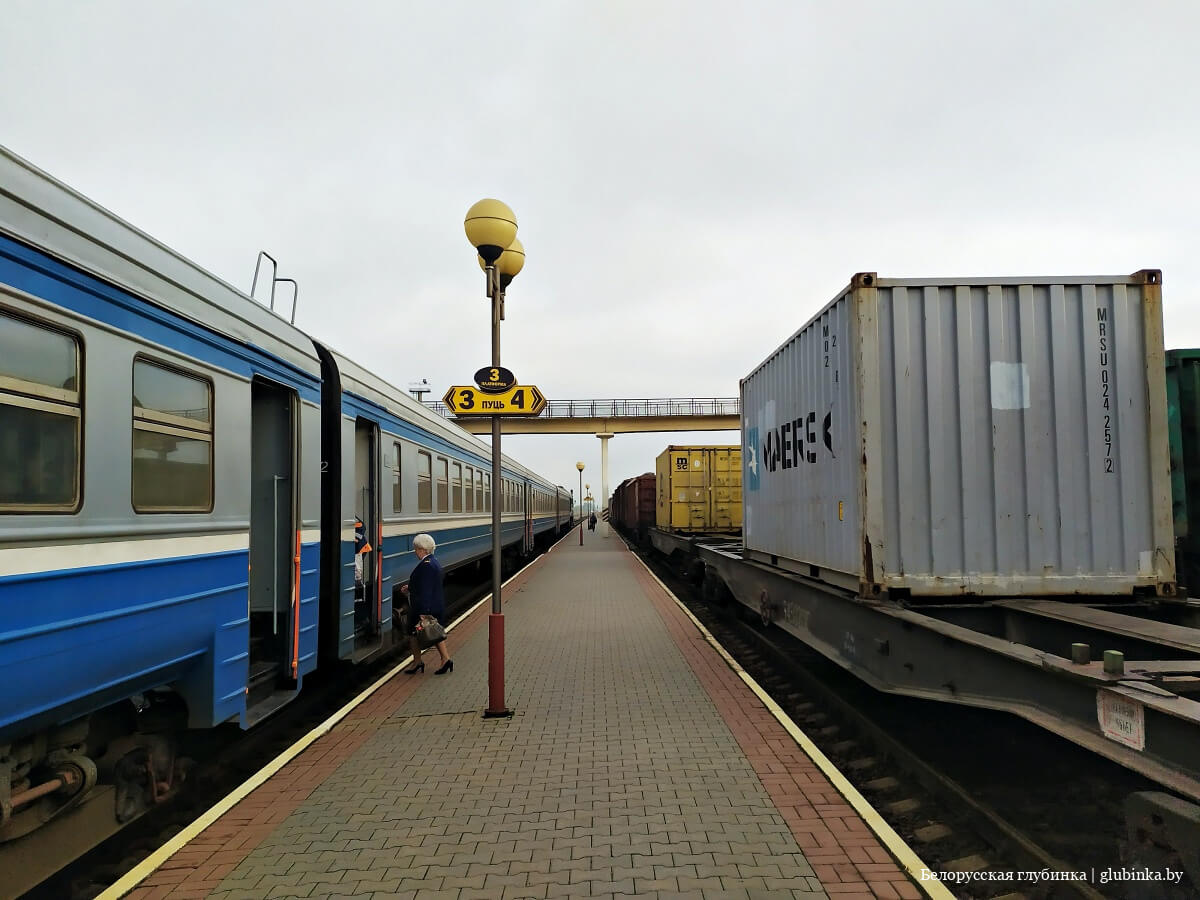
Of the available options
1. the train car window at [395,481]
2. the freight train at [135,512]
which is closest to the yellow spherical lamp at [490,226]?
the freight train at [135,512]

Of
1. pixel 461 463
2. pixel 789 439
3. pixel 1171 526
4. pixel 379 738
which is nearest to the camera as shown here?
pixel 1171 526

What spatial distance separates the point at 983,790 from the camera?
484cm

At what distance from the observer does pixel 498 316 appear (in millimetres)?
6676

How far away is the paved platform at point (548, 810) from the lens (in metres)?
3.44

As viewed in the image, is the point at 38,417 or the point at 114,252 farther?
the point at 114,252

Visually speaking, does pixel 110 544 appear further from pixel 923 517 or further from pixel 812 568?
pixel 812 568

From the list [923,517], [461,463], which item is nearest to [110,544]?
[923,517]

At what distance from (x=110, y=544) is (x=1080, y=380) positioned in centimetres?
608

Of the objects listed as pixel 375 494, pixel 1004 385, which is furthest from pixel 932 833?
pixel 375 494

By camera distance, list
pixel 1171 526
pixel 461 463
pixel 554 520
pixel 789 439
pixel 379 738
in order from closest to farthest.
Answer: pixel 1171 526, pixel 379 738, pixel 789 439, pixel 461 463, pixel 554 520

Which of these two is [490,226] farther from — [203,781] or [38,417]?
[203,781]

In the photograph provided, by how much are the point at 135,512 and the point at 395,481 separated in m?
4.74

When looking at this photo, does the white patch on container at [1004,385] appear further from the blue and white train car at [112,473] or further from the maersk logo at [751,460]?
the blue and white train car at [112,473]

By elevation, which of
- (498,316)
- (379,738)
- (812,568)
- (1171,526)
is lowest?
(379,738)
